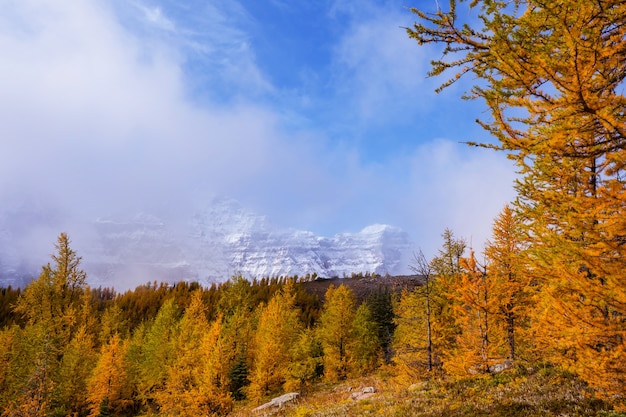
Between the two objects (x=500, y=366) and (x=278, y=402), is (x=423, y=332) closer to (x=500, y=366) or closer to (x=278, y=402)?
(x=500, y=366)

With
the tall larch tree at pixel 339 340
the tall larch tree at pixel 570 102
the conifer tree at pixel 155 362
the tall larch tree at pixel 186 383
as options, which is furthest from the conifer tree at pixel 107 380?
the tall larch tree at pixel 570 102

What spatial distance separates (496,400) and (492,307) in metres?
6.47

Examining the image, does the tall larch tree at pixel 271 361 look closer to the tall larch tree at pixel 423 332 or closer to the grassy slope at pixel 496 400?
the tall larch tree at pixel 423 332

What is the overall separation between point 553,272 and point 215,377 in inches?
870

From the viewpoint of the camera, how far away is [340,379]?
3625 cm

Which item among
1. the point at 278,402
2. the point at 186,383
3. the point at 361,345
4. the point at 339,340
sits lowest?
the point at 278,402

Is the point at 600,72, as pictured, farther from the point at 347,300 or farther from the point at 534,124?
the point at 347,300

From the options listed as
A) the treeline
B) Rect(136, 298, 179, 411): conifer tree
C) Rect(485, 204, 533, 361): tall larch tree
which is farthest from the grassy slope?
Rect(136, 298, 179, 411): conifer tree

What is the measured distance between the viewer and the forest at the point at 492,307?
3.95 meters

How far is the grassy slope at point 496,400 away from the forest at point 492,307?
0.98 feet

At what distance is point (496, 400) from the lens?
38.1ft

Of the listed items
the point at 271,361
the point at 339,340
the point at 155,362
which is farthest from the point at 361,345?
the point at 155,362

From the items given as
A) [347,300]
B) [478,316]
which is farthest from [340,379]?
[478,316]

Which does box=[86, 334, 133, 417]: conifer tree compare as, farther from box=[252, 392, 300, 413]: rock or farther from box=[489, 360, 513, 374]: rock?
box=[489, 360, 513, 374]: rock
